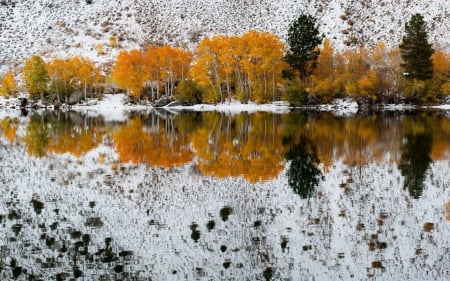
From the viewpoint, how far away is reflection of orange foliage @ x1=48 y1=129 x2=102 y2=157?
1294 inches

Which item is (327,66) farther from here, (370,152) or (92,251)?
(92,251)

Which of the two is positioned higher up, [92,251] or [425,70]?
[425,70]

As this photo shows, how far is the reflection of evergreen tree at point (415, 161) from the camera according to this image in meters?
19.4

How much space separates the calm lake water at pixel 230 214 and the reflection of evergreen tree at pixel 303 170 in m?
0.08

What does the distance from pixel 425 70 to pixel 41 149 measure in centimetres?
5943

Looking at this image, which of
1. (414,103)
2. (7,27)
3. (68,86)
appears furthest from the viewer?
(7,27)

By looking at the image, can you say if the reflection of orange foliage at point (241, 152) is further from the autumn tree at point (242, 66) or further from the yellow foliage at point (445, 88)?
the yellow foliage at point (445, 88)

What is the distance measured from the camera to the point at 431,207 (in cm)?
1630

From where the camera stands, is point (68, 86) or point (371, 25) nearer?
point (68, 86)

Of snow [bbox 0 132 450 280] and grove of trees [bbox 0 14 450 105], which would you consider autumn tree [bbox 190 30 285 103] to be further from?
snow [bbox 0 132 450 280]

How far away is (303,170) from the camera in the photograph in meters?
23.1

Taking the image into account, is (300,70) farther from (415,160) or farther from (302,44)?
(415,160)

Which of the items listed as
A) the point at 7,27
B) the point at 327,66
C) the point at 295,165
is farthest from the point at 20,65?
the point at 295,165

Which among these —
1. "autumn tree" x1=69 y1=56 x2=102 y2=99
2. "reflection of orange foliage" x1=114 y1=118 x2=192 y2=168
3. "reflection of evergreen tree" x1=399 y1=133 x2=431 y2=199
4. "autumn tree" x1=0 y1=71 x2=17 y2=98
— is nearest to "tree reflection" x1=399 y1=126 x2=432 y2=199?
"reflection of evergreen tree" x1=399 y1=133 x2=431 y2=199
